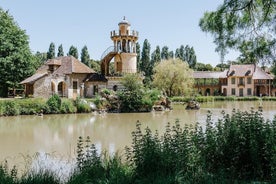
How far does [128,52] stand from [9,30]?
13418mm

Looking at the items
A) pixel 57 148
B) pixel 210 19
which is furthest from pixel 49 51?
pixel 210 19

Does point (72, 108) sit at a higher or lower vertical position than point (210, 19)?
lower

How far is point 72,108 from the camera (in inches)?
1222

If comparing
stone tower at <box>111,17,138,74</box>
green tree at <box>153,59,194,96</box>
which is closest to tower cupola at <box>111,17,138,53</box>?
stone tower at <box>111,17,138,74</box>

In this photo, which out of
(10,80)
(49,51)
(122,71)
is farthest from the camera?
(49,51)

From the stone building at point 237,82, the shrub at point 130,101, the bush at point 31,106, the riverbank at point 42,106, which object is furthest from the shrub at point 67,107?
the stone building at point 237,82

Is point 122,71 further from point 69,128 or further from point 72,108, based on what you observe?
point 69,128

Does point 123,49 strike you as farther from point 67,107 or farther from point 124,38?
point 67,107

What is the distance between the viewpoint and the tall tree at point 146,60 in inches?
2800

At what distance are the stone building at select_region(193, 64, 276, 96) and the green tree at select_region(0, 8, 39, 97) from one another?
Answer: 34971 mm

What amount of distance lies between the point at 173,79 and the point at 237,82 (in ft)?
55.2

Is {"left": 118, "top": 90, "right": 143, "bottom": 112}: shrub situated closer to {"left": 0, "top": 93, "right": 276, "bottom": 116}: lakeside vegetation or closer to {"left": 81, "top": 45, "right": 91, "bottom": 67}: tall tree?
{"left": 0, "top": 93, "right": 276, "bottom": 116}: lakeside vegetation

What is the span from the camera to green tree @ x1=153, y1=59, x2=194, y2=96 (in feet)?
160

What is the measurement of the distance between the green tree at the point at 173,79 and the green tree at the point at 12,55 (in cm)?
1798
